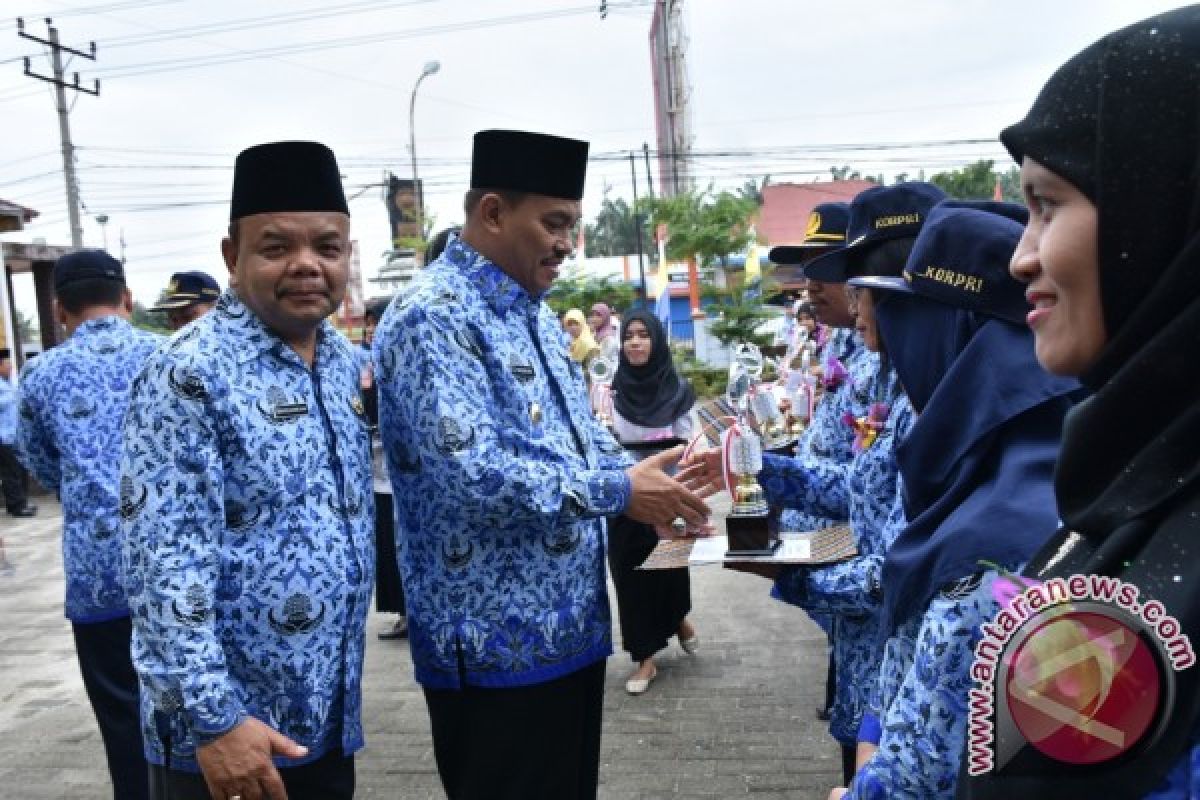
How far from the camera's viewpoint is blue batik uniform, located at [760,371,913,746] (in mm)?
2322

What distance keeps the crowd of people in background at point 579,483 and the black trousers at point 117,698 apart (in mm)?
13

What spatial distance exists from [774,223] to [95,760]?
36528 millimetres

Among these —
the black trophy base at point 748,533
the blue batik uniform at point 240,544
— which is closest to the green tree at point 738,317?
the black trophy base at point 748,533

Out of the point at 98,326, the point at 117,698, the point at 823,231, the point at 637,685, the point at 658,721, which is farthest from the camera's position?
the point at 637,685

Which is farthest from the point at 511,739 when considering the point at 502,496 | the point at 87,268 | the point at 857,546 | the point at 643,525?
the point at 643,525

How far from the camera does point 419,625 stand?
8.33 ft

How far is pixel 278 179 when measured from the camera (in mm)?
2273

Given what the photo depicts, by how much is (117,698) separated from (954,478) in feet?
10.2

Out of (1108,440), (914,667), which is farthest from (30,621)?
(1108,440)

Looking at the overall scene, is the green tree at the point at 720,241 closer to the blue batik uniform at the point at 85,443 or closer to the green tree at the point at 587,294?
the green tree at the point at 587,294

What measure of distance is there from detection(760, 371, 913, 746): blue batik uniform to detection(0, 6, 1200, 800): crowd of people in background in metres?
0.01

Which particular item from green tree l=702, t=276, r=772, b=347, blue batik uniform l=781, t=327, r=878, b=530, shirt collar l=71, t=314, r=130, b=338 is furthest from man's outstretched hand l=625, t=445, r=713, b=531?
green tree l=702, t=276, r=772, b=347

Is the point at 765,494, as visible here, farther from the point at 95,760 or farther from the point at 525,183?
the point at 95,760

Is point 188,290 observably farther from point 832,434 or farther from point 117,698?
point 832,434
